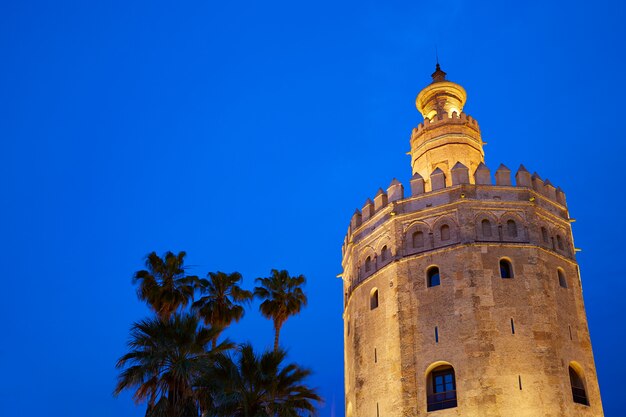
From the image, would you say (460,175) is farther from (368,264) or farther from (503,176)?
(368,264)

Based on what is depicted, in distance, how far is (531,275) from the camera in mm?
25516

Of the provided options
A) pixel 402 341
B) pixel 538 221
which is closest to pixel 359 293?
pixel 402 341

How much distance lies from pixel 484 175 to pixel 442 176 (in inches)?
68.5

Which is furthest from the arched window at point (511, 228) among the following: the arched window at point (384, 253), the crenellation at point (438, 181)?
the arched window at point (384, 253)

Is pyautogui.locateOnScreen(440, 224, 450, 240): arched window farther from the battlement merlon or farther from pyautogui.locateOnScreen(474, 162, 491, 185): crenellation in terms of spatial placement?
pyautogui.locateOnScreen(474, 162, 491, 185): crenellation

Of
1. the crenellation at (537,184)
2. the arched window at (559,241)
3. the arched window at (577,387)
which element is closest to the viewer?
the arched window at (577,387)

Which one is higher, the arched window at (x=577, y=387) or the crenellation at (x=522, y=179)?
the crenellation at (x=522, y=179)

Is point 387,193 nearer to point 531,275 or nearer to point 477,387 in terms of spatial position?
point 531,275

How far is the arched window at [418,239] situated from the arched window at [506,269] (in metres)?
3.24

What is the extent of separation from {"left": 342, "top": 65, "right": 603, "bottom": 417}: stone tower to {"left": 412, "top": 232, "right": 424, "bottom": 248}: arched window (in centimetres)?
8

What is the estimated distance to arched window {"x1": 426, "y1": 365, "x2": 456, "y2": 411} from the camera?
2417 centimetres

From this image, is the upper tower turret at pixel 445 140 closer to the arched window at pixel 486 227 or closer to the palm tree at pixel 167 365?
the arched window at pixel 486 227

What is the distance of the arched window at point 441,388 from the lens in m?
24.2

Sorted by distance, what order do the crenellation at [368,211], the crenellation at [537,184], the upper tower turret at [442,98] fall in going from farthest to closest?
1. the upper tower turret at [442,98]
2. the crenellation at [368,211]
3. the crenellation at [537,184]
